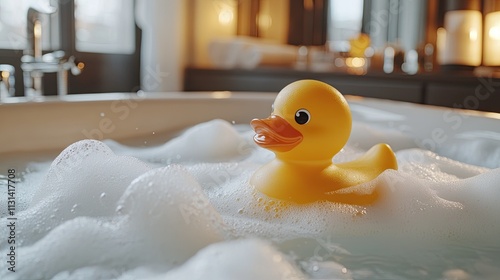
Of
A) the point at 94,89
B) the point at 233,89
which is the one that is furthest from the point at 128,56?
the point at 233,89

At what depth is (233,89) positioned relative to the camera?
10.2 feet

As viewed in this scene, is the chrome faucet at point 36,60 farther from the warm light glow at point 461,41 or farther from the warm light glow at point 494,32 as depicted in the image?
the warm light glow at point 494,32

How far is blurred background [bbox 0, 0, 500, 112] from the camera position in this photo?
257 cm

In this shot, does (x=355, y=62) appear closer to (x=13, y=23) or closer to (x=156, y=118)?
(x=156, y=118)

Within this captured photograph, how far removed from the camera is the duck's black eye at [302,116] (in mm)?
978

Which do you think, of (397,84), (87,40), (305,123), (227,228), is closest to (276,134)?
(305,123)

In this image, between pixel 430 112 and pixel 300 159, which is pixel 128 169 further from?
pixel 430 112

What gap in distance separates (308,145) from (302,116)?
5 centimetres

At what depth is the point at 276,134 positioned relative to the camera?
0.95 meters

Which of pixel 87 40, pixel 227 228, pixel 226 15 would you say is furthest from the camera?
pixel 226 15

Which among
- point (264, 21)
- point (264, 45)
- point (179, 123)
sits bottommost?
point (179, 123)

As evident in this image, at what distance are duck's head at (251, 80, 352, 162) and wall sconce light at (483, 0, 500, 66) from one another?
6.65 feet

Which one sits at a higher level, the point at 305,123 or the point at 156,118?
the point at 305,123

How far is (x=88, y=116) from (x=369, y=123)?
3.04 ft
